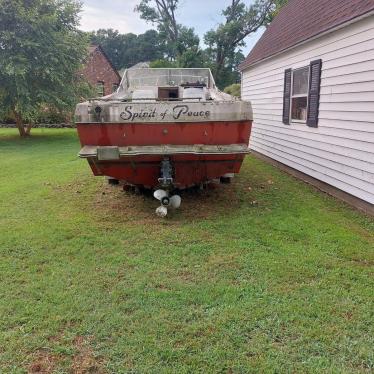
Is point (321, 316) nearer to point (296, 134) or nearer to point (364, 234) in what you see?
point (364, 234)

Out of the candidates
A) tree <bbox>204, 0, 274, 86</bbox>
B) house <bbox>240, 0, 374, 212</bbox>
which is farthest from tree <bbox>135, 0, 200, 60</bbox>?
house <bbox>240, 0, 374, 212</bbox>

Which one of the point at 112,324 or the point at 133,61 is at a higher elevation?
the point at 133,61

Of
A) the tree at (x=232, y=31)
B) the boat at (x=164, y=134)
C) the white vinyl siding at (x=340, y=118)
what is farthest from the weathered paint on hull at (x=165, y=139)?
the tree at (x=232, y=31)

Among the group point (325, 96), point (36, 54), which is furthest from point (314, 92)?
point (36, 54)

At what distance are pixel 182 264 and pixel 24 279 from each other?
4.65ft

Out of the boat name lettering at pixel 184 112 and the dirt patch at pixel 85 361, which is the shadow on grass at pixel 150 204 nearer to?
the boat name lettering at pixel 184 112

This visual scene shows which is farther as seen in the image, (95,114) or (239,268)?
(95,114)

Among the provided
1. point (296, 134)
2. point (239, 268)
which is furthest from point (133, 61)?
point (239, 268)

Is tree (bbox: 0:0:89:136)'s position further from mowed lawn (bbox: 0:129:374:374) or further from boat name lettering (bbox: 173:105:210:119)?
boat name lettering (bbox: 173:105:210:119)

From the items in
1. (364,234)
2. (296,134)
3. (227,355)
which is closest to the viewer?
(227,355)

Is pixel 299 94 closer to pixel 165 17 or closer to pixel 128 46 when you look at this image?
pixel 165 17

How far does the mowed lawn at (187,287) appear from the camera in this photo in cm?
227

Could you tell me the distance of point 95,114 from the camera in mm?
4352

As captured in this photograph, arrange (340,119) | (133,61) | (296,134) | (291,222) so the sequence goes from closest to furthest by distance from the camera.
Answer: (291,222)
(340,119)
(296,134)
(133,61)
